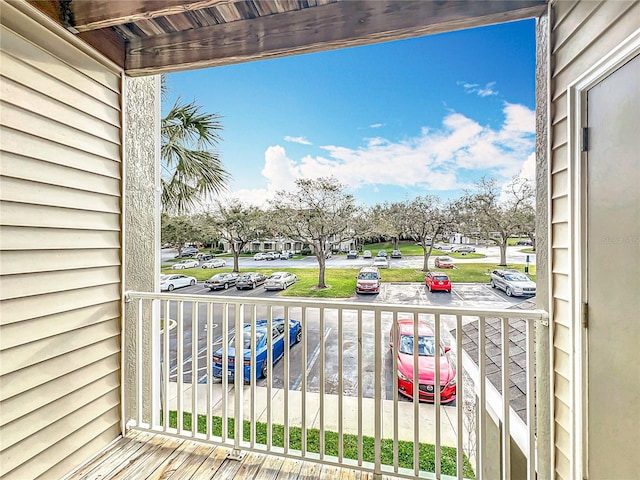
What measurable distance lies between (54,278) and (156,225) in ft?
2.60

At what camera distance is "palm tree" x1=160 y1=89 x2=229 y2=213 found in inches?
91.7

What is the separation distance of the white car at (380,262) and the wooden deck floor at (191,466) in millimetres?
1208

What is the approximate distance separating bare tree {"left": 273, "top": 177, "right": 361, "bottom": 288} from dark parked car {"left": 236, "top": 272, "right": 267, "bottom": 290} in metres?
0.34

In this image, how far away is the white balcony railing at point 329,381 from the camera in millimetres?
1681

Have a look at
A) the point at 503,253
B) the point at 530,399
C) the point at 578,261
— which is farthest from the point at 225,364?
the point at 578,261

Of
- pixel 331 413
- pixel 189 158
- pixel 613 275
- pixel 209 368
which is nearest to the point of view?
pixel 613 275

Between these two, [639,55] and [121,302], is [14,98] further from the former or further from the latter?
[639,55]

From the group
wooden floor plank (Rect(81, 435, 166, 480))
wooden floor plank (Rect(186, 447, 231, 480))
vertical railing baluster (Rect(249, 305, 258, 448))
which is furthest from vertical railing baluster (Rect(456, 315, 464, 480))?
wooden floor plank (Rect(81, 435, 166, 480))

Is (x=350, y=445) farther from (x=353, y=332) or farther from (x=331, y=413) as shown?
(x=353, y=332)

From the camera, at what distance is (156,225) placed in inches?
92.3

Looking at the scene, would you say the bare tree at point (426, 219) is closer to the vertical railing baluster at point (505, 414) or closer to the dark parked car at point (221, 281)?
the vertical railing baluster at point (505, 414)

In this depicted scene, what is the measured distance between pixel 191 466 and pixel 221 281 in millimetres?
1104

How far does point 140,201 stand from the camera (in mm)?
2254

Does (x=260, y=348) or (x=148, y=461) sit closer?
(x=148, y=461)
